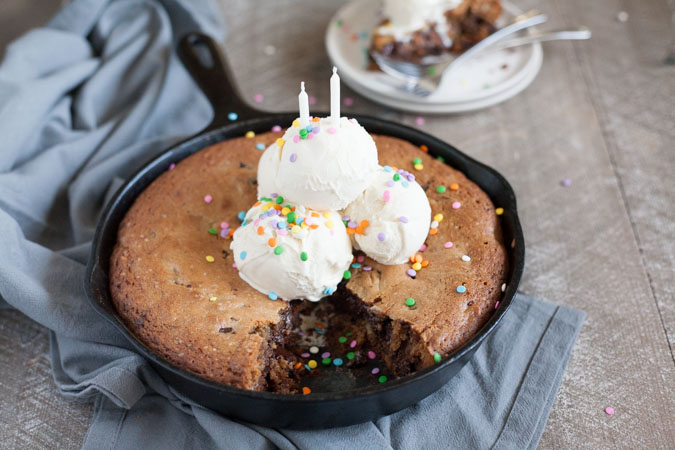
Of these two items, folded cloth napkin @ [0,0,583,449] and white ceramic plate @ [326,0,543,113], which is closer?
folded cloth napkin @ [0,0,583,449]

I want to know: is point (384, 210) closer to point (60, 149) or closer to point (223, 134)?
point (223, 134)

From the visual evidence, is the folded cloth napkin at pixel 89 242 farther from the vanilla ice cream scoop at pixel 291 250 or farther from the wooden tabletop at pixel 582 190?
the vanilla ice cream scoop at pixel 291 250

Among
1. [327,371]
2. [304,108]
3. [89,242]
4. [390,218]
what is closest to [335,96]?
[304,108]

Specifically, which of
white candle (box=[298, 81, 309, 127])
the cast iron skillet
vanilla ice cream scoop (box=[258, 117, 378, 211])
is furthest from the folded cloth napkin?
white candle (box=[298, 81, 309, 127])

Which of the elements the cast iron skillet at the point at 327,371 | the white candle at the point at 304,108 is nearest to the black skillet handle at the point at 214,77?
the cast iron skillet at the point at 327,371

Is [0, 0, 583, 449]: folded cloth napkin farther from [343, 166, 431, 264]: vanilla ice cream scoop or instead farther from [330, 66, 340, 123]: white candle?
[330, 66, 340, 123]: white candle

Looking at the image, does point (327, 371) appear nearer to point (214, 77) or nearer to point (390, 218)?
point (390, 218)
